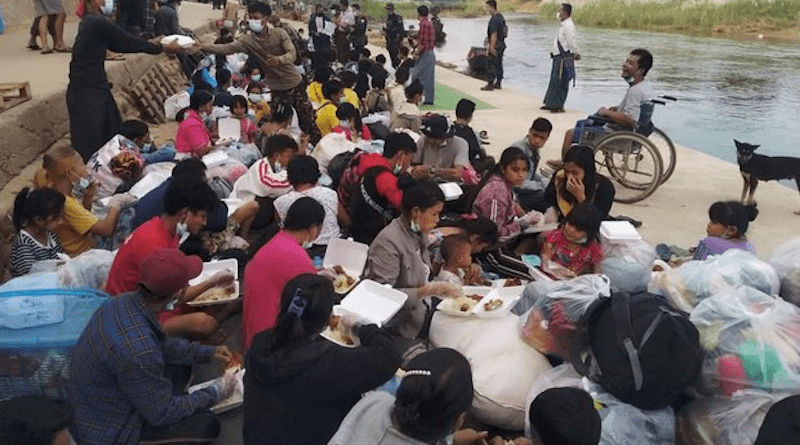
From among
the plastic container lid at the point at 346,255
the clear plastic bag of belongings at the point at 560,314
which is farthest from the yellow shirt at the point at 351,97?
the clear plastic bag of belongings at the point at 560,314

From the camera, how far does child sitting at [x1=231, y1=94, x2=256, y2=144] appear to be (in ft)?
21.1

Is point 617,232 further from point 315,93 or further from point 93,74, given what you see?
point 315,93

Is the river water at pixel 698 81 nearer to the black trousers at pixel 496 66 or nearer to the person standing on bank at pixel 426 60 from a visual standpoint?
the black trousers at pixel 496 66

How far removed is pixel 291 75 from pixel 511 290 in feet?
15.7

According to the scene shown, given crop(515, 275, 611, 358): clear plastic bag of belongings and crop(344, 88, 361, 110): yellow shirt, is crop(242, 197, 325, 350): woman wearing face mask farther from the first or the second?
crop(344, 88, 361, 110): yellow shirt

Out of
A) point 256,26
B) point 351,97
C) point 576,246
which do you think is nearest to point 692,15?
point 351,97

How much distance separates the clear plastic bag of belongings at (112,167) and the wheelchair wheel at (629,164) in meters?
4.12

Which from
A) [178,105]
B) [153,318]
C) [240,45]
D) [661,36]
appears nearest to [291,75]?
[240,45]

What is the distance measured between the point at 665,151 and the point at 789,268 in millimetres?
4998

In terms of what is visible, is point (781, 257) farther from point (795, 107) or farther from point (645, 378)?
point (795, 107)

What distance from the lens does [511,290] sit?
11.5 ft

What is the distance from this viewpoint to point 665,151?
25.1 ft

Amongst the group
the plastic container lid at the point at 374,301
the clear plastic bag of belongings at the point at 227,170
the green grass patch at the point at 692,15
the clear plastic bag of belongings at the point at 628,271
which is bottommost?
the plastic container lid at the point at 374,301

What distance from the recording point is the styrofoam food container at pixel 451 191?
187 inches
